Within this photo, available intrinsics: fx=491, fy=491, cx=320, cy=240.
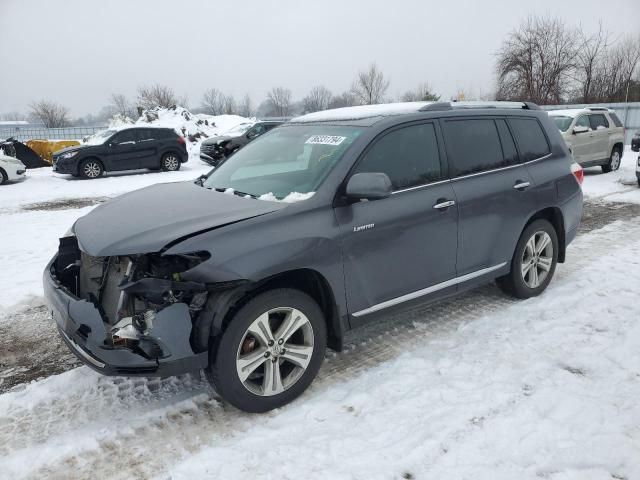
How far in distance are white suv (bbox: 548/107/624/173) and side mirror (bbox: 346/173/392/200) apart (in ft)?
37.7

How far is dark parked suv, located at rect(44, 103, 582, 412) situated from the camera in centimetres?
278

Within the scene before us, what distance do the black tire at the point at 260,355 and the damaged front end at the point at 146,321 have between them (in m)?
0.13

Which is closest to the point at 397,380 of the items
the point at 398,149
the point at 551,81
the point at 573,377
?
the point at 573,377

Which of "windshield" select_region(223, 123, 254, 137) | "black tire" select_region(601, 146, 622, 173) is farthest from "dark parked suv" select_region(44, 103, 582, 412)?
"windshield" select_region(223, 123, 254, 137)

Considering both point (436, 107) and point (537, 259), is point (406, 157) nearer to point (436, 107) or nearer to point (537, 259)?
point (436, 107)

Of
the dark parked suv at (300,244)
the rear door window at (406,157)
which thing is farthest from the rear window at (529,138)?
the rear door window at (406,157)

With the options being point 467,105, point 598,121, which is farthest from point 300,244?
point 598,121

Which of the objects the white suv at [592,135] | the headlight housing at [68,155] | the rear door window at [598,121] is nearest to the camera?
the white suv at [592,135]

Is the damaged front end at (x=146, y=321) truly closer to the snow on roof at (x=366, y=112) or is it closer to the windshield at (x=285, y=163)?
the windshield at (x=285, y=163)

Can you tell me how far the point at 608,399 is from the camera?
311 cm

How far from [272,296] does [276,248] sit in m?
0.29

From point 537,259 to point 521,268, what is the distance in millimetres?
281

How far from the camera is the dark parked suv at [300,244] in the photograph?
2.78m

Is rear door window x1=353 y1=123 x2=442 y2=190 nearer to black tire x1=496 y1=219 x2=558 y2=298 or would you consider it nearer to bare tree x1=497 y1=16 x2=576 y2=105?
black tire x1=496 y1=219 x2=558 y2=298
